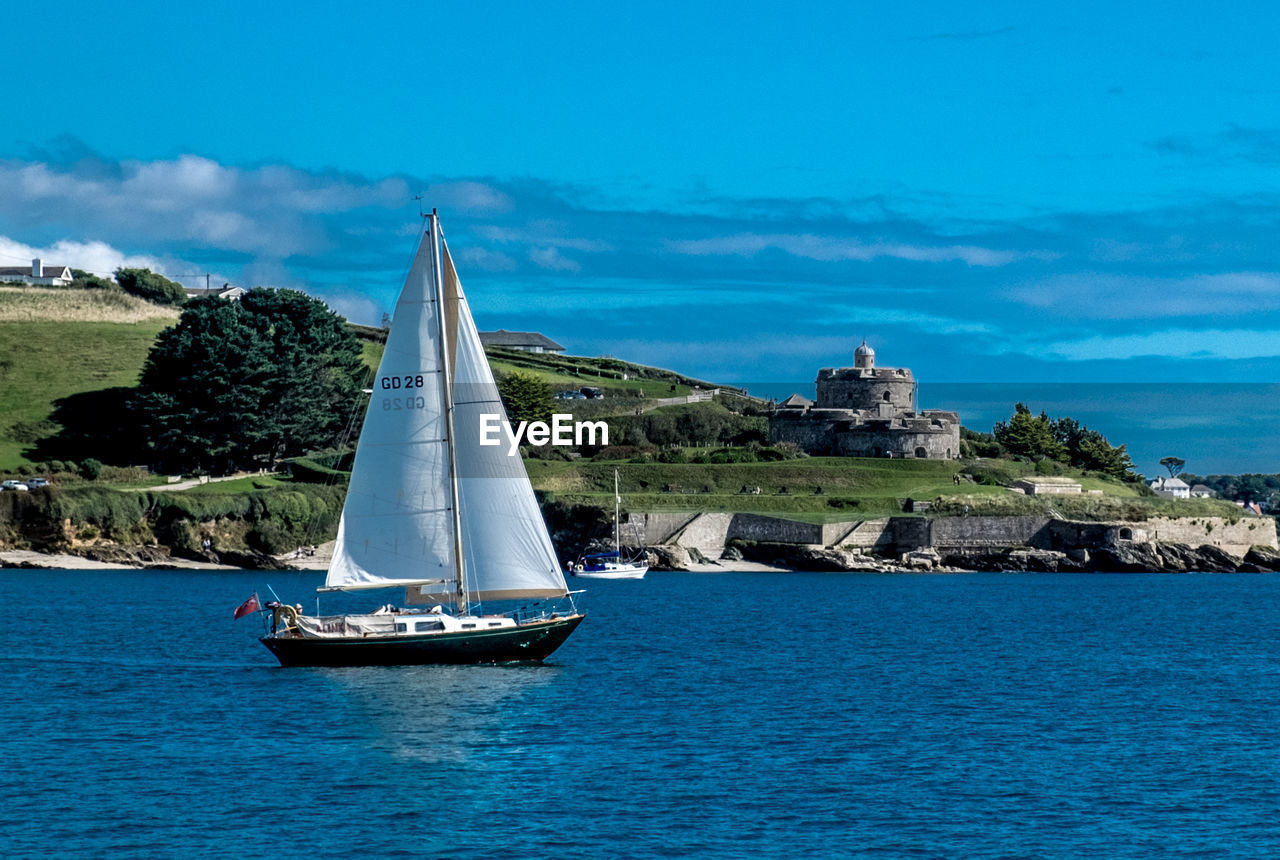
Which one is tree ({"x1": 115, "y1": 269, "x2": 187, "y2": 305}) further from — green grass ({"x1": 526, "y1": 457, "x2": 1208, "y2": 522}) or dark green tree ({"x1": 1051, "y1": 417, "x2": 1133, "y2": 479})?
dark green tree ({"x1": 1051, "y1": 417, "x2": 1133, "y2": 479})

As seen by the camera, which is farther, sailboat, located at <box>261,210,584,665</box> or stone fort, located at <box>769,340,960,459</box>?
stone fort, located at <box>769,340,960,459</box>

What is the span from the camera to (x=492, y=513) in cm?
4219

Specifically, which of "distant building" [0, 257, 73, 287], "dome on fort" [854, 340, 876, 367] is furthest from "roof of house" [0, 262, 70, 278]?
"dome on fort" [854, 340, 876, 367]

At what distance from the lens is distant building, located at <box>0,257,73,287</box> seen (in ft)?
469

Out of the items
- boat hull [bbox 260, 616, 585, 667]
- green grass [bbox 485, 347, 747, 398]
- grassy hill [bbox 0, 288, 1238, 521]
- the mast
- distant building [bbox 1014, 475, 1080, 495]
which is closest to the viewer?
boat hull [bbox 260, 616, 585, 667]

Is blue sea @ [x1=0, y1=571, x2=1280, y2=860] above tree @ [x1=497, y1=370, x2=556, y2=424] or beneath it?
beneath

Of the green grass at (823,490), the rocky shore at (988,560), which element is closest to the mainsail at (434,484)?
the rocky shore at (988,560)

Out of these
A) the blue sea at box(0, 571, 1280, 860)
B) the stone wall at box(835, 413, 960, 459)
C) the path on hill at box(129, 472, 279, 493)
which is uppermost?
the stone wall at box(835, 413, 960, 459)

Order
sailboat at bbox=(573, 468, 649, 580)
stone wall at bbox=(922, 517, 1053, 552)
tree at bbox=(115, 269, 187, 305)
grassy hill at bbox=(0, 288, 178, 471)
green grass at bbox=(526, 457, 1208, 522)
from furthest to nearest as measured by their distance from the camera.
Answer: tree at bbox=(115, 269, 187, 305)
grassy hill at bbox=(0, 288, 178, 471)
green grass at bbox=(526, 457, 1208, 522)
stone wall at bbox=(922, 517, 1053, 552)
sailboat at bbox=(573, 468, 649, 580)

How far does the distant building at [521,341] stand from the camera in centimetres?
15450

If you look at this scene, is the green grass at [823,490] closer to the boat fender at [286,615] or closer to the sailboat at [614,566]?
the sailboat at [614,566]

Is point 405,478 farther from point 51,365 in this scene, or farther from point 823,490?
point 51,365

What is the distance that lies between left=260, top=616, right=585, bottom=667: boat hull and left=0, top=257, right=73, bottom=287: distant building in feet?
355

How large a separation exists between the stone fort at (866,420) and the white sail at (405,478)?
6545cm
